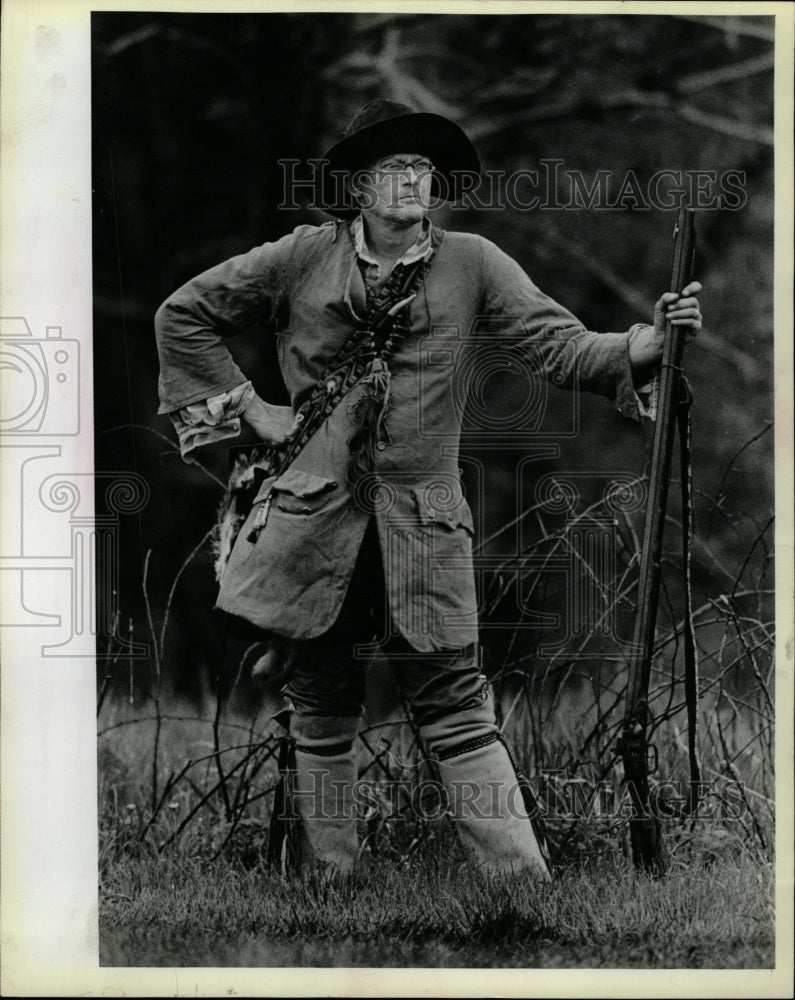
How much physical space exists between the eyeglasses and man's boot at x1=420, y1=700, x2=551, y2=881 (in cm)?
169

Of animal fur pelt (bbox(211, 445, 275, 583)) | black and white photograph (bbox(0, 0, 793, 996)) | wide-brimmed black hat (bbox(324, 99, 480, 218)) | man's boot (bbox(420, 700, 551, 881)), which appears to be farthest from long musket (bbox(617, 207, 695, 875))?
animal fur pelt (bbox(211, 445, 275, 583))

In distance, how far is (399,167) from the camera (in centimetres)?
387

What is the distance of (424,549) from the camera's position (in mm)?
3850

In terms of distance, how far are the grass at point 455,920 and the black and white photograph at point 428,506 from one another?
0.01 m

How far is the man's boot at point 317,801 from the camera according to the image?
393 centimetres

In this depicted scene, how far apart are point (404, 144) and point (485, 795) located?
207 centimetres

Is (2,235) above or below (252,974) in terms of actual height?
above

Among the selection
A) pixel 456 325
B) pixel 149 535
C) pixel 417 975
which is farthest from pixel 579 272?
pixel 417 975

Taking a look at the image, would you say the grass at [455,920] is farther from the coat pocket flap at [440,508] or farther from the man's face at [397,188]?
the man's face at [397,188]

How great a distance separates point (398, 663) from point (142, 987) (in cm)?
134

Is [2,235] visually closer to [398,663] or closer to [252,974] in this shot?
[398,663]

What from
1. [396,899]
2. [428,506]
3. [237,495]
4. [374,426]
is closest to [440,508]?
[428,506]

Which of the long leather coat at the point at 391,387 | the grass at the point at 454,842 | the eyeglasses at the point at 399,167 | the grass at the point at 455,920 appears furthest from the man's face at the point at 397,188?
the grass at the point at 455,920

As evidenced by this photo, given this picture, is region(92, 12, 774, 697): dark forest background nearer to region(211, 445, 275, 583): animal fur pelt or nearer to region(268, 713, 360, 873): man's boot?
region(211, 445, 275, 583): animal fur pelt
